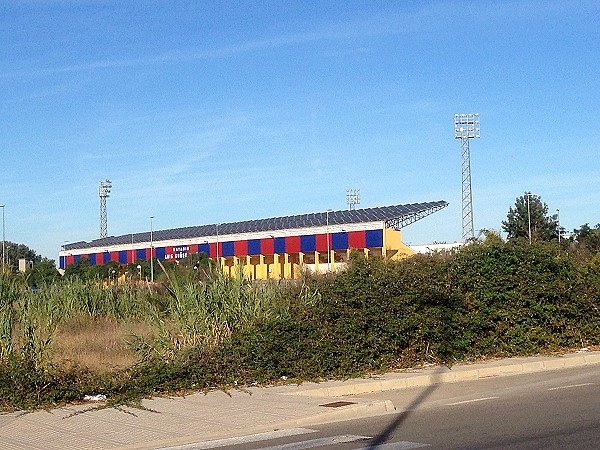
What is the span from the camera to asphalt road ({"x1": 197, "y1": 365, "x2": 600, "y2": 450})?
9797mm

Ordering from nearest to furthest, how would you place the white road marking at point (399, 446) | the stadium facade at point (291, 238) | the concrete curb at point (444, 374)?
the white road marking at point (399, 446) < the concrete curb at point (444, 374) < the stadium facade at point (291, 238)

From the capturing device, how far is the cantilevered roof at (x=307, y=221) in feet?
201

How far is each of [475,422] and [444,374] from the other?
15.0 feet

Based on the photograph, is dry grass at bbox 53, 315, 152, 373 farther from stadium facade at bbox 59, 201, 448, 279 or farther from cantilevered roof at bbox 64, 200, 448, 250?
cantilevered roof at bbox 64, 200, 448, 250

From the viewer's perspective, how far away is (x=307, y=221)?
6694 cm

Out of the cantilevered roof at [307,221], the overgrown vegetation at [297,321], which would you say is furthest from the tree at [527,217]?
the overgrown vegetation at [297,321]

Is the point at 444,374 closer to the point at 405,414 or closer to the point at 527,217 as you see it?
the point at 405,414

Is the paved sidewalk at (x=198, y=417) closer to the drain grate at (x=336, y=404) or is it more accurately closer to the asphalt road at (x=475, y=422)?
the drain grate at (x=336, y=404)

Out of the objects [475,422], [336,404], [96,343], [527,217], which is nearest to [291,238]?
[527,217]

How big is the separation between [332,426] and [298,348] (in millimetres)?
4181

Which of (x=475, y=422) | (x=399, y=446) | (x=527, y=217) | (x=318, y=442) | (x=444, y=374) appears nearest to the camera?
(x=399, y=446)

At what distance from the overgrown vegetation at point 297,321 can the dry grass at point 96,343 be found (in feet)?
0.20

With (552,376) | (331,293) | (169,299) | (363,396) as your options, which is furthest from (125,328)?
(552,376)

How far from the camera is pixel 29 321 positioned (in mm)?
14477
